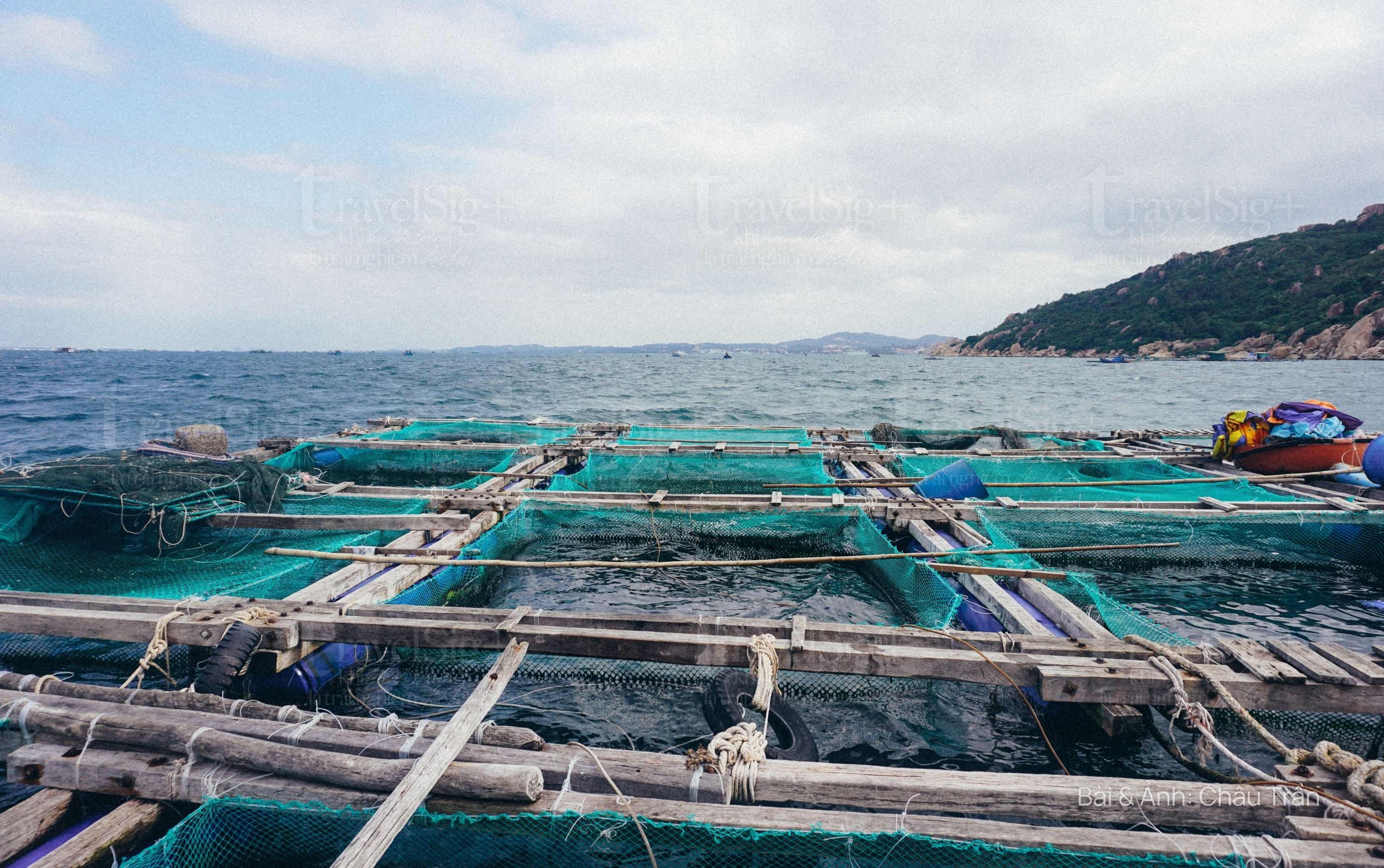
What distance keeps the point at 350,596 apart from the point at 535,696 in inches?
73.5

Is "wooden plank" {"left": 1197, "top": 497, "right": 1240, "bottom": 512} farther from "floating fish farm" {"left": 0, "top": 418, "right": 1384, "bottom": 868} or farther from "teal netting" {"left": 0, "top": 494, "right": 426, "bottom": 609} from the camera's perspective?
"teal netting" {"left": 0, "top": 494, "right": 426, "bottom": 609}

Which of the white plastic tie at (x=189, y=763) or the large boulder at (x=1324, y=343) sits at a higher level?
the large boulder at (x=1324, y=343)

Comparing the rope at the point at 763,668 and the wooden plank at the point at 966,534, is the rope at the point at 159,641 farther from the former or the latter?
the wooden plank at the point at 966,534

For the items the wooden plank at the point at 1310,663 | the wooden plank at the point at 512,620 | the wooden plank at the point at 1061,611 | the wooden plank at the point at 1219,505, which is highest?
the wooden plank at the point at 1219,505

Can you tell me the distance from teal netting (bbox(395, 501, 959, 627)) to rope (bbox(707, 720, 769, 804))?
3.65 metres

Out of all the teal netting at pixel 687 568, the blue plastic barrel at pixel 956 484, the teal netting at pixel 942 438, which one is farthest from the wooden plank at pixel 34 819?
the teal netting at pixel 942 438

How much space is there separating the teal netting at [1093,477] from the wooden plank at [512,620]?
24.4 feet

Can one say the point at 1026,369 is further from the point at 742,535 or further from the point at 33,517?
the point at 33,517

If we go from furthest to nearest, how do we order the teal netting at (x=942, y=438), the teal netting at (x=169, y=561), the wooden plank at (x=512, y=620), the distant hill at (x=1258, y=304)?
the distant hill at (x=1258, y=304) → the teal netting at (x=942, y=438) → the teal netting at (x=169, y=561) → the wooden plank at (x=512, y=620)

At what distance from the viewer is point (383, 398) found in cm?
3788

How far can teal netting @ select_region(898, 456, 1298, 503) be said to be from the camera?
8.71 metres

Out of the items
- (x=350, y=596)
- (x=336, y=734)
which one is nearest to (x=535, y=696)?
(x=350, y=596)

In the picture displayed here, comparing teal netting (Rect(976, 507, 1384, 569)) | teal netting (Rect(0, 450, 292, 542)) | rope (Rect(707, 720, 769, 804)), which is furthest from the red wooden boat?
teal netting (Rect(0, 450, 292, 542))

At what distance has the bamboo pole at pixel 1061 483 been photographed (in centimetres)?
830
